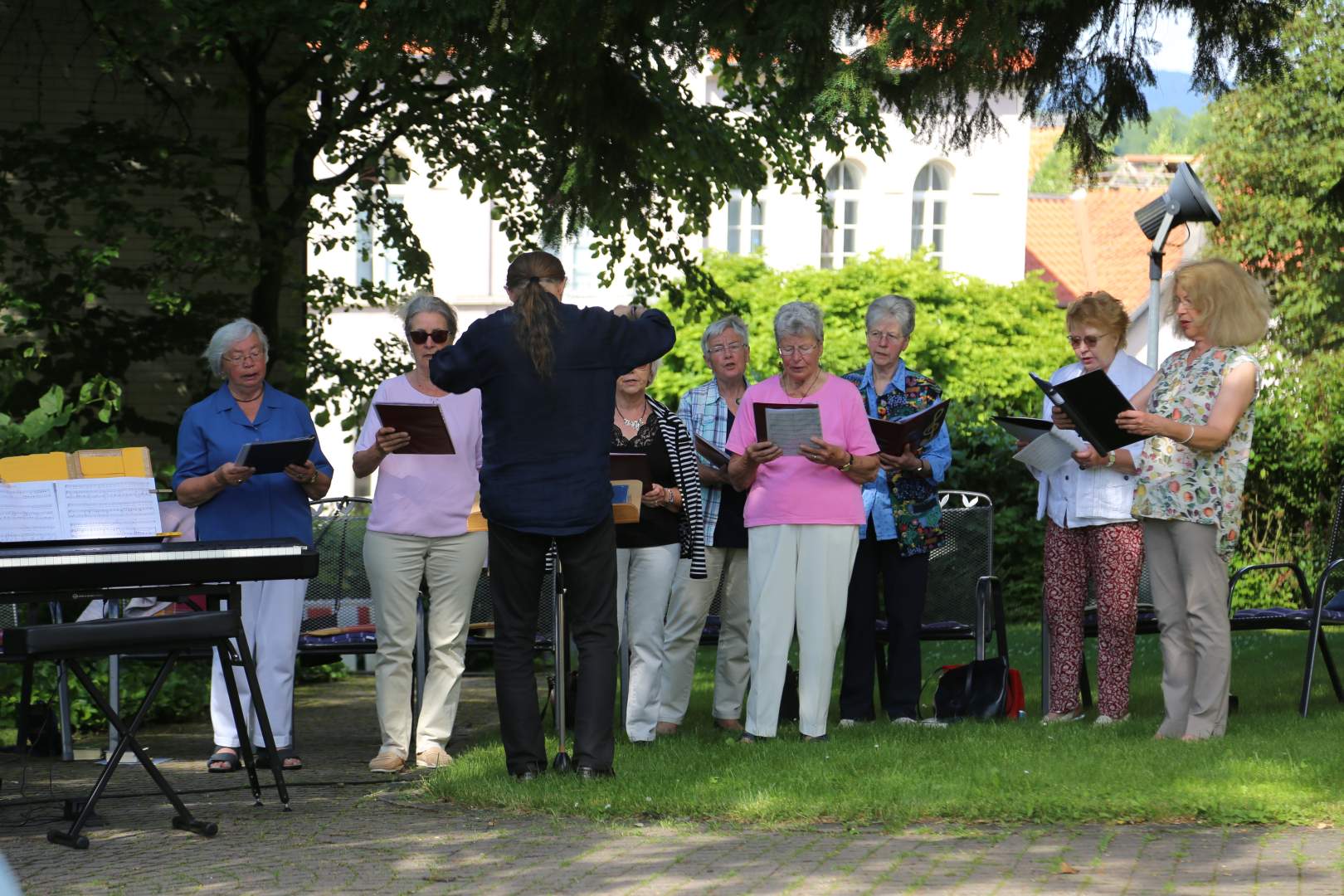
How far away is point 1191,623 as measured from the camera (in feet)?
27.2

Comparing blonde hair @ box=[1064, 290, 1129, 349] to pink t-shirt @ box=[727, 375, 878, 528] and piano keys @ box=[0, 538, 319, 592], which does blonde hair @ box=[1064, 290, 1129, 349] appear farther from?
piano keys @ box=[0, 538, 319, 592]

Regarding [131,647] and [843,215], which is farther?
[843,215]

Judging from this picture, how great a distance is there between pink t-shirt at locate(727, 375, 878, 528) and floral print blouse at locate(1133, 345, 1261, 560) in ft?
4.13

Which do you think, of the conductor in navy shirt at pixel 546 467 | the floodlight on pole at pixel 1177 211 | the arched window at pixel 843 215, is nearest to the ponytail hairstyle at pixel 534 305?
the conductor in navy shirt at pixel 546 467

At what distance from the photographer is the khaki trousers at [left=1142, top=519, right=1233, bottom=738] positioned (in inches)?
Result: 324

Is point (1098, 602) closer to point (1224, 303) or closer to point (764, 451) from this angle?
point (1224, 303)

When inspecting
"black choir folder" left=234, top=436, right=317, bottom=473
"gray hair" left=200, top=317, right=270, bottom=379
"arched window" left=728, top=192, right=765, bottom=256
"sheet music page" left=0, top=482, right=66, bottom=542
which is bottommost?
"sheet music page" left=0, top=482, right=66, bottom=542

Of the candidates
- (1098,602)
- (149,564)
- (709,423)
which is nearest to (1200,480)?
(1098,602)

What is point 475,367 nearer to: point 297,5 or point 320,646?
point 320,646

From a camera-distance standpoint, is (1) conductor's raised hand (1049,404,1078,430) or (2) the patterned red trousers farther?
(2) the patterned red trousers

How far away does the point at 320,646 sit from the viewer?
959 cm

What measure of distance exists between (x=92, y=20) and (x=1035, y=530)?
950cm

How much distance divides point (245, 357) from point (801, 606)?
9.30 feet

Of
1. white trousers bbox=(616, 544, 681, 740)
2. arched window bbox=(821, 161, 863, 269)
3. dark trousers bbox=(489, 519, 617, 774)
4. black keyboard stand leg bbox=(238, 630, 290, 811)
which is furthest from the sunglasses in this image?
arched window bbox=(821, 161, 863, 269)
